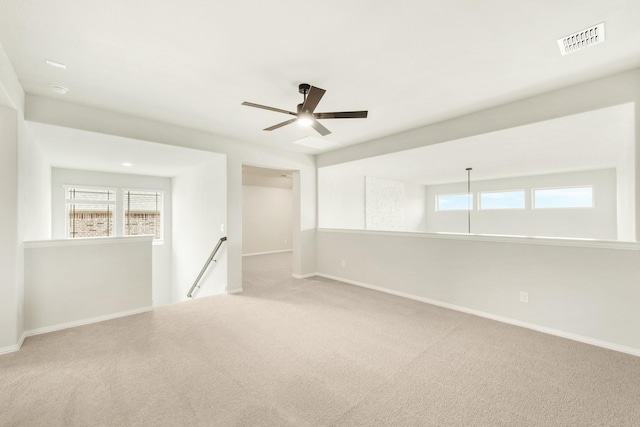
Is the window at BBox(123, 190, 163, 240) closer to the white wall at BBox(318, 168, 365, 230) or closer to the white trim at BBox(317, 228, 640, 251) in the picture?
the white wall at BBox(318, 168, 365, 230)

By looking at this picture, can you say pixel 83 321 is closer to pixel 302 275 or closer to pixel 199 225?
pixel 199 225

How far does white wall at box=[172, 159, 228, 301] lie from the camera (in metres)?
4.89

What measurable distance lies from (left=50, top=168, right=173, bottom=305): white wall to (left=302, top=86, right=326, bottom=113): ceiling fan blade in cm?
624

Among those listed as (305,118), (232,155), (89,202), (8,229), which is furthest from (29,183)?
(305,118)

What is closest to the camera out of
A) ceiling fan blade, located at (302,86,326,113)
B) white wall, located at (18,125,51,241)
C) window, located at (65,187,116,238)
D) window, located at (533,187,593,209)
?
ceiling fan blade, located at (302,86,326,113)

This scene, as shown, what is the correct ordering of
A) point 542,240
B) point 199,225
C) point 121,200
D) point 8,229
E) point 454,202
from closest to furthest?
point 8,229 < point 542,240 < point 199,225 < point 121,200 < point 454,202

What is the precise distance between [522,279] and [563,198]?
17.8 ft

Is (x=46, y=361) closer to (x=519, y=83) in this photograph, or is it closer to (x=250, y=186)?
(x=519, y=83)

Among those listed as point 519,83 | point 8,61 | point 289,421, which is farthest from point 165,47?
point 519,83

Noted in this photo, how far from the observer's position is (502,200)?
809cm

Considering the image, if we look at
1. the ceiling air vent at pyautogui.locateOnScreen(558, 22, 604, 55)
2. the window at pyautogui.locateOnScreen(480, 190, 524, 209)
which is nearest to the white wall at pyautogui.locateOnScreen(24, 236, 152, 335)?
the ceiling air vent at pyautogui.locateOnScreen(558, 22, 604, 55)

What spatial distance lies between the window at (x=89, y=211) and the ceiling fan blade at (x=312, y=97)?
6518mm

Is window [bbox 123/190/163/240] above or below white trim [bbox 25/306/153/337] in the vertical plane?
above

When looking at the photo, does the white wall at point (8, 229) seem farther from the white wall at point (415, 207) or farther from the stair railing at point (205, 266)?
the white wall at point (415, 207)
